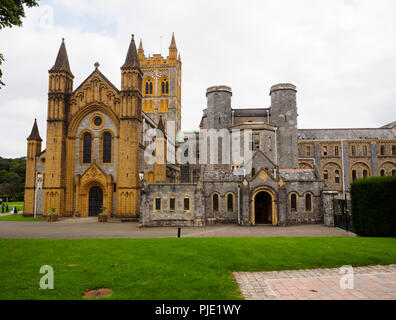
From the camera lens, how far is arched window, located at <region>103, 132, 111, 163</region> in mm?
35469

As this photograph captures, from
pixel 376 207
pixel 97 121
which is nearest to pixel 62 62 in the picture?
pixel 97 121

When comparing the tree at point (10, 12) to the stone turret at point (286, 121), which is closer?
the tree at point (10, 12)

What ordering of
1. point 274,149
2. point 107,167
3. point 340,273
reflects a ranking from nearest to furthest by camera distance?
point 340,273, point 107,167, point 274,149

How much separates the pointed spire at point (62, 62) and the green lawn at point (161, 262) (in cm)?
2699

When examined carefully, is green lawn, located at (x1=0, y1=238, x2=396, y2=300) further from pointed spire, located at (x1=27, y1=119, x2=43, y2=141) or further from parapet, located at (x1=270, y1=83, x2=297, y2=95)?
parapet, located at (x1=270, y1=83, x2=297, y2=95)

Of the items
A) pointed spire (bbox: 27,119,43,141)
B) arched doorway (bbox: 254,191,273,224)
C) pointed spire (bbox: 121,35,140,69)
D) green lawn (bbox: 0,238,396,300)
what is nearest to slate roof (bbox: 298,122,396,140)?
arched doorway (bbox: 254,191,273,224)

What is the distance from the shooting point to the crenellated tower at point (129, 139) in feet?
107

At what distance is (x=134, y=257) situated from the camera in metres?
11.6

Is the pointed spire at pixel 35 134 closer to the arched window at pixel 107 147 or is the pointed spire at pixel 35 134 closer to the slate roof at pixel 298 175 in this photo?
the arched window at pixel 107 147

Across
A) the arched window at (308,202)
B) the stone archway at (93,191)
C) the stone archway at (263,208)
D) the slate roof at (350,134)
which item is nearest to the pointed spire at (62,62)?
the stone archway at (93,191)

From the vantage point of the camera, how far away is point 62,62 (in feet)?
121
